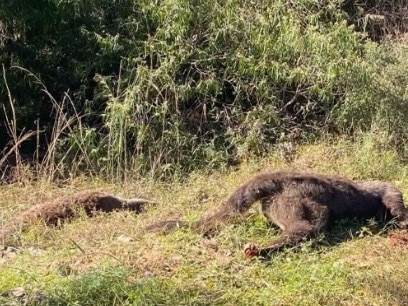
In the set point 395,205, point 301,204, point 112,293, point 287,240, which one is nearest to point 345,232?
point 301,204

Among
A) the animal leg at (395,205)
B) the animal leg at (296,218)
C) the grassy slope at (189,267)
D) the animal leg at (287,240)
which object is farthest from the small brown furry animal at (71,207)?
the animal leg at (395,205)

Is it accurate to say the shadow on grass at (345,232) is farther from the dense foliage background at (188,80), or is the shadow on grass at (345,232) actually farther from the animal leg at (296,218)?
the dense foliage background at (188,80)

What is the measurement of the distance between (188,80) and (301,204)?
334cm

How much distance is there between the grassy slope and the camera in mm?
4383

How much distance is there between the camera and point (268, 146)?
27.8 ft

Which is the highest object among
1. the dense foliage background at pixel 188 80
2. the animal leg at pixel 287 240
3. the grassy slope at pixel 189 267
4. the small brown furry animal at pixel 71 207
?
the dense foliage background at pixel 188 80

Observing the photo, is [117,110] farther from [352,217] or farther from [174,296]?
[174,296]

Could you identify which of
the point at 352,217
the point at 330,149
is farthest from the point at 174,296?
the point at 330,149

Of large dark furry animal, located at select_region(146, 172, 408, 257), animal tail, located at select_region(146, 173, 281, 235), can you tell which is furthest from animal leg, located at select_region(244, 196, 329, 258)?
animal tail, located at select_region(146, 173, 281, 235)

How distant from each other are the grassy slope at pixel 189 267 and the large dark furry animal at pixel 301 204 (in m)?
0.12

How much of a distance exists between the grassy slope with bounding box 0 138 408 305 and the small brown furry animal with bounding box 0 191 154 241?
0.14m

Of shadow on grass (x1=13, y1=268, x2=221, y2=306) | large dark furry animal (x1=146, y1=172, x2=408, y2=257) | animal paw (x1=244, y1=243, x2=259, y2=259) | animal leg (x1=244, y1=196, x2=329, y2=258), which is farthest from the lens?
large dark furry animal (x1=146, y1=172, x2=408, y2=257)

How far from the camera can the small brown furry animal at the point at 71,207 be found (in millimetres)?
6117

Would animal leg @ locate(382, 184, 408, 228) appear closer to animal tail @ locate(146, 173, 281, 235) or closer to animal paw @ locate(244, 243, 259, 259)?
animal tail @ locate(146, 173, 281, 235)
